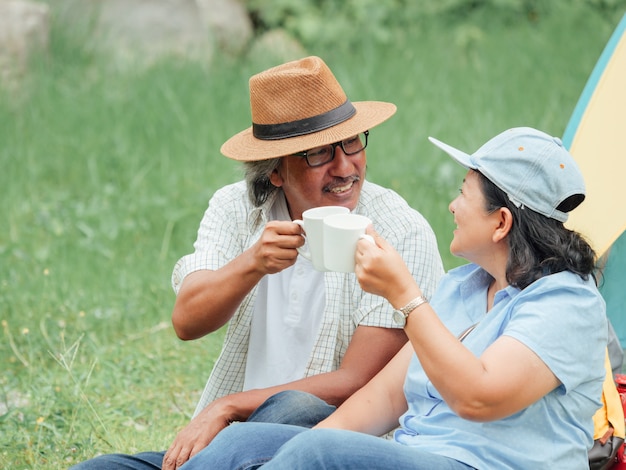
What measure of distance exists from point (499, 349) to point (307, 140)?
94cm

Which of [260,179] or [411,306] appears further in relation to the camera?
[260,179]

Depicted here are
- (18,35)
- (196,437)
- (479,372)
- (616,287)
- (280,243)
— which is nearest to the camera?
(479,372)

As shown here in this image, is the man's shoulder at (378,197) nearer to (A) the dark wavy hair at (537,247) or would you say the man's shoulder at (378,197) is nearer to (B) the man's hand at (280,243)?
(B) the man's hand at (280,243)

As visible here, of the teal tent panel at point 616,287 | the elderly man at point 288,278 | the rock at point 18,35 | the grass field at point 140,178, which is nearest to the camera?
the elderly man at point 288,278

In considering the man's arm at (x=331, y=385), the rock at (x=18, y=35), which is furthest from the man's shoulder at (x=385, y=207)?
the rock at (x=18, y=35)

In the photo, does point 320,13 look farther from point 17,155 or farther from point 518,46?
point 17,155

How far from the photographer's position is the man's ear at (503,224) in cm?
220

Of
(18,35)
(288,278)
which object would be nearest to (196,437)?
(288,278)

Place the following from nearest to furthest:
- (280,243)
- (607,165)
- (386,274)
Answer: (386,274), (280,243), (607,165)

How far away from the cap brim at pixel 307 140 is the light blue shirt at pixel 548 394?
719mm

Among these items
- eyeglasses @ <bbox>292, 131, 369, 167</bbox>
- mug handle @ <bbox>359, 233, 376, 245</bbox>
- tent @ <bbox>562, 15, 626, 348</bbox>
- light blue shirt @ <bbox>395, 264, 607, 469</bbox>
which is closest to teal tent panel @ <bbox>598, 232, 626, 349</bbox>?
tent @ <bbox>562, 15, 626, 348</bbox>

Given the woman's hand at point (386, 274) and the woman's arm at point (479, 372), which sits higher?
the woman's hand at point (386, 274)

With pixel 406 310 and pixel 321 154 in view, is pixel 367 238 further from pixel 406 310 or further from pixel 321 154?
pixel 321 154

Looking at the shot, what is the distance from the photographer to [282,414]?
8.03ft
